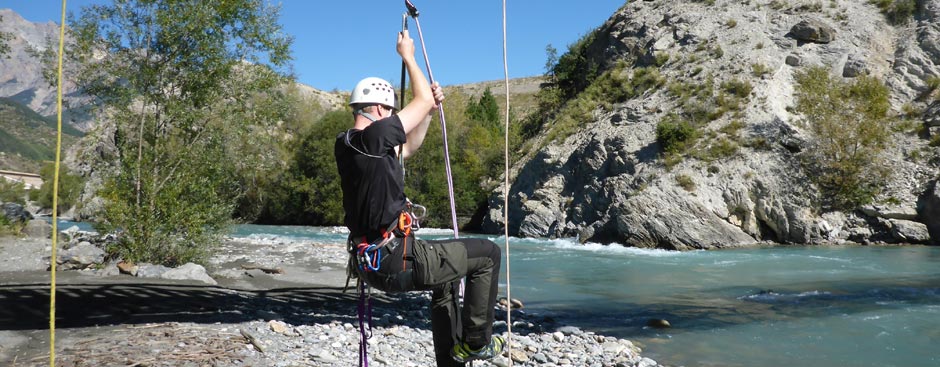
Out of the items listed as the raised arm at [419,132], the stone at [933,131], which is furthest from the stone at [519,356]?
the stone at [933,131]

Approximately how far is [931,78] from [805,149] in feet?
27.1

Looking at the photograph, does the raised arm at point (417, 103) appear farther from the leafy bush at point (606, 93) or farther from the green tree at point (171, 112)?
the leafy bush at point (606, 93)

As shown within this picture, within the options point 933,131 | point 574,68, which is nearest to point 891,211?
point 933,131

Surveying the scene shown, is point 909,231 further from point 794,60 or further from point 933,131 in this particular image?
point 794,60

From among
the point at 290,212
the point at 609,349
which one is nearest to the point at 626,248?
the point at 609,349

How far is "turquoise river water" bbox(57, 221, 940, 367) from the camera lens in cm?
932

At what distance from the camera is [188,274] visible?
12.8 metres

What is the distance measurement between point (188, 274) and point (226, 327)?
575 cm

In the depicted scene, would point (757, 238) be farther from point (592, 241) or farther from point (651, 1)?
point (651, 1)

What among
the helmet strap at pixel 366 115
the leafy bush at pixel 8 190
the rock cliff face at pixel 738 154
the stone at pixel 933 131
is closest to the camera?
the helmet strap at pixel 366 115

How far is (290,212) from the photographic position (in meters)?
50.1

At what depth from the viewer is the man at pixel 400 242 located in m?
4.16

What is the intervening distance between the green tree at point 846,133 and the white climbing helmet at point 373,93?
3017cm

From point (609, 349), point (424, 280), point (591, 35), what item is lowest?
point (609, 349)
